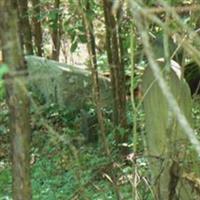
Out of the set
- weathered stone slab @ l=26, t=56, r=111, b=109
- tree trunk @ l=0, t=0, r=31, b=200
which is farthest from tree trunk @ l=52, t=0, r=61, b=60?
tree trunk @ l=0, t=0, r=31, b=200

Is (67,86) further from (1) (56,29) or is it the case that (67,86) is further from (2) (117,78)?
(2) (117,78)

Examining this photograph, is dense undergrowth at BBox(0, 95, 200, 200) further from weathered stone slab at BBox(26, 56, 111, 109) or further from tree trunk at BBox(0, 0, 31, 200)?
tree trunk at BBox(0, 0, 31, 200)

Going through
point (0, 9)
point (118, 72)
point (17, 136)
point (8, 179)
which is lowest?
point (8, 179)

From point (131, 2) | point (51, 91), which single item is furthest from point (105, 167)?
point (51, 91)

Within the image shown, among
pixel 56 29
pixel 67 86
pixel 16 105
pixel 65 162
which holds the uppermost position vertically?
pixel 16 105

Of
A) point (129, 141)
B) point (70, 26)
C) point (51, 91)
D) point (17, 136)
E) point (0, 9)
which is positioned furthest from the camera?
point (51, 91)

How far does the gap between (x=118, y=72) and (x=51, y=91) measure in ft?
9.29

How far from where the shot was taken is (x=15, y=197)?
285cm

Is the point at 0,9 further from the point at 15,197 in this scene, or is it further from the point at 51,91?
the point at 51,91

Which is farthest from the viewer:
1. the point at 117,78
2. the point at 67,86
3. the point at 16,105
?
the point at 67,86

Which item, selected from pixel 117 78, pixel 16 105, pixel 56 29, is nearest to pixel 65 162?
pixel 117 78

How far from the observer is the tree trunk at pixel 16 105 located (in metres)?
2.48

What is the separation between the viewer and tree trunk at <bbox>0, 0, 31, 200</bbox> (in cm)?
248

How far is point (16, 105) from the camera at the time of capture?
8.82 ft
